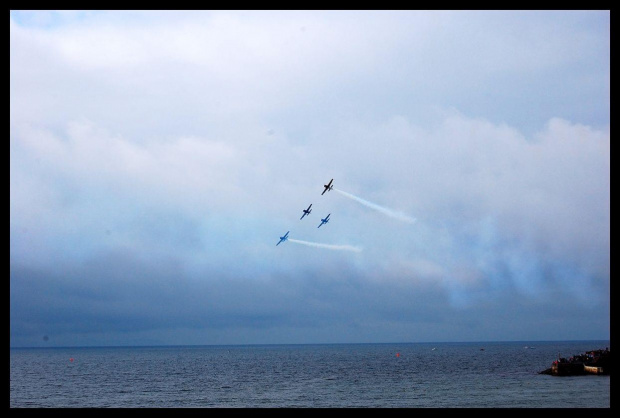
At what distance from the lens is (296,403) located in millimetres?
70125

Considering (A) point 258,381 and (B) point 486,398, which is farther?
(A) point 258,381

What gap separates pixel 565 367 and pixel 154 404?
73215 millimetres

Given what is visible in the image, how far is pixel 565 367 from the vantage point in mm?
97875

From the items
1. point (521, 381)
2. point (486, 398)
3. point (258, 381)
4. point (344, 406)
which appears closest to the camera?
point (344, 406)
